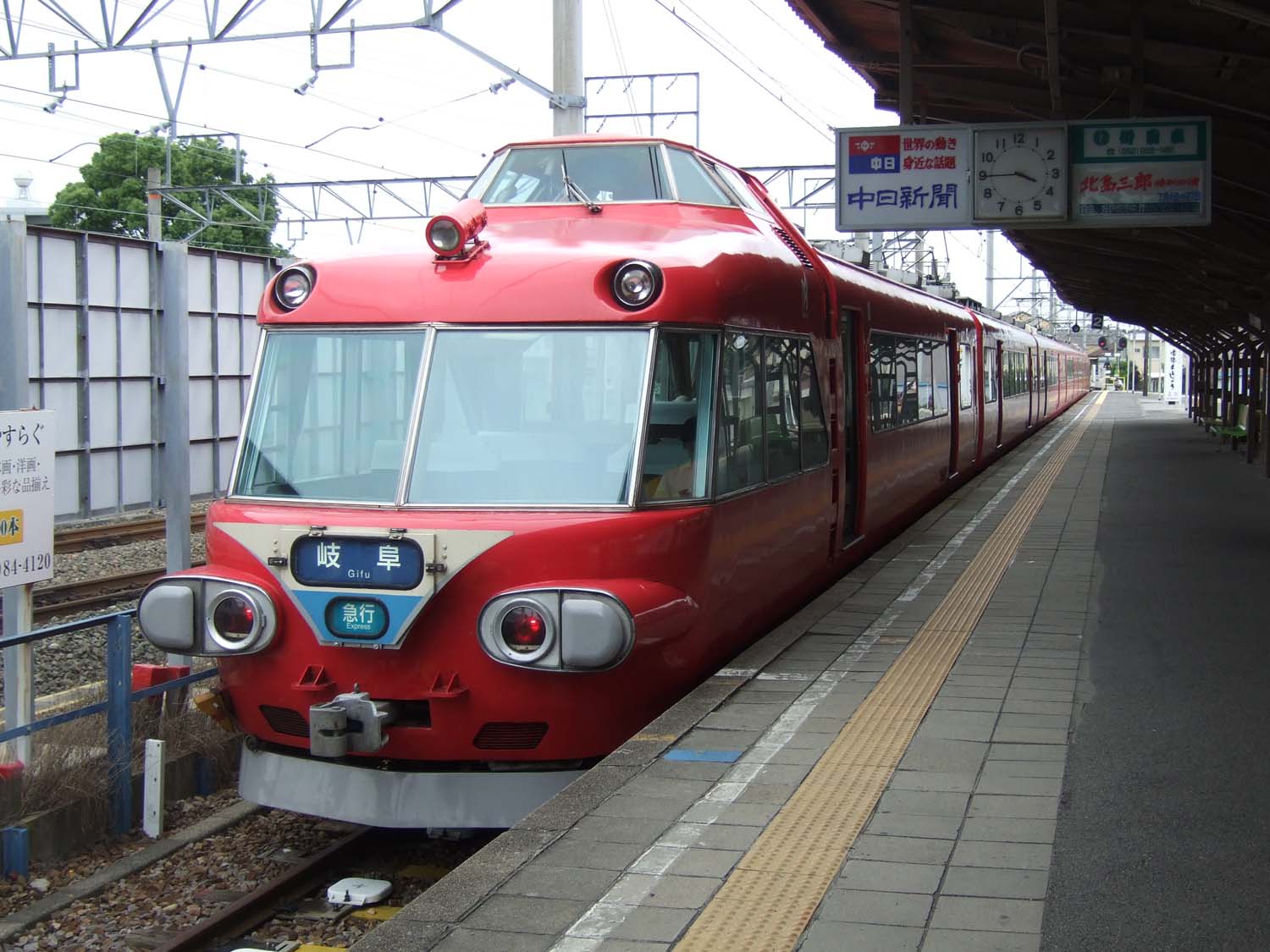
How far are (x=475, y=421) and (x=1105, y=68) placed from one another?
7.95m

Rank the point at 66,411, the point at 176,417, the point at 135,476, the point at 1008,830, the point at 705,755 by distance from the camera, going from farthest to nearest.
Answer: the point at 135,476 < the point at 66,411 < the point at 176,417 < the point at 705,755 < the point at 1008,830

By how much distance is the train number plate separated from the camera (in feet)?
17.8

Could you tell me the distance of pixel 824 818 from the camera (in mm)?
4609

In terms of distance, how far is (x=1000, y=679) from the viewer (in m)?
6.69

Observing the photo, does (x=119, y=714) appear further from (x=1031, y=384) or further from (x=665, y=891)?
(x=1031, y=384)

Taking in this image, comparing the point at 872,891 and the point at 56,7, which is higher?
the point at 56,7

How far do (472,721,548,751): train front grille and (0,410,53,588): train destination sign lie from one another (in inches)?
92.4

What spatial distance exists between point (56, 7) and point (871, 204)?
8170 millimetres

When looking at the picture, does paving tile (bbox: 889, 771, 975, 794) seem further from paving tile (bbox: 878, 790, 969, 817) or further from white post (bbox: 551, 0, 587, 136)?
white post (bbox: 551, 0, 587, 136)

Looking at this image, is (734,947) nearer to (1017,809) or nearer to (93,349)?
(1017,809)

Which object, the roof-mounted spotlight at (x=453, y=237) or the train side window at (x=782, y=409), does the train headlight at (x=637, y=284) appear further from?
the train side window at (x=782, y=409)

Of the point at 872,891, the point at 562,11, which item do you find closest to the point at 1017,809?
the point at 872,891

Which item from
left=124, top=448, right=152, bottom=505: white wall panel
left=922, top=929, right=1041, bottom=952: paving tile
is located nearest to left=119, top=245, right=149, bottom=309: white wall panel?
left=124, top=448, right=152, bottom=505: white wall panel

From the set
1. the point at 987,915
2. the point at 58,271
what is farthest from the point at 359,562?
the point at 58,271
